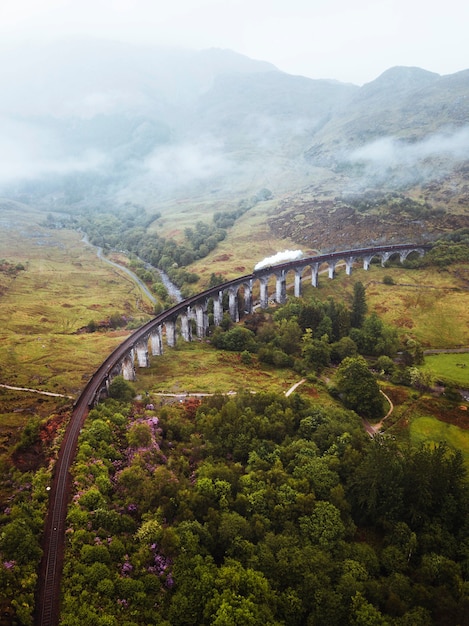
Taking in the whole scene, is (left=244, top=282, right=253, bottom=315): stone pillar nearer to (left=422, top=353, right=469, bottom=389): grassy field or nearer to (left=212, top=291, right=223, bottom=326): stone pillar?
(left=212, top=291, right=223, bottom=326): stone pillar

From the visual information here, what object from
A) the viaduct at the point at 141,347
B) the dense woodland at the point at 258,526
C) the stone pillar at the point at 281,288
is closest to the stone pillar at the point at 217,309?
the viaduct at the point at 141,347

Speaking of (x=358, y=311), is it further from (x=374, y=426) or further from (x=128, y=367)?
(x=128, y=367)

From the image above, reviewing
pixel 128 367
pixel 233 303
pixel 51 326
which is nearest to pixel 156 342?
pixel 128 367

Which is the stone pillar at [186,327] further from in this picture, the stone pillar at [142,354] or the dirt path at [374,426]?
the dirt path at [374,426]

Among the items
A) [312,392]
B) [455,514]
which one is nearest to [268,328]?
[312,392]

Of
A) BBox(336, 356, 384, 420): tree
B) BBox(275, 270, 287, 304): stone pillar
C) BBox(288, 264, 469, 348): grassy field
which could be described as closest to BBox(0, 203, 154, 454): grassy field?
BBox(275, 270, 287, 304): stone pillar

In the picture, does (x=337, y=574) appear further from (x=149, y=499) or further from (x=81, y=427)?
(x=81, y=427)
